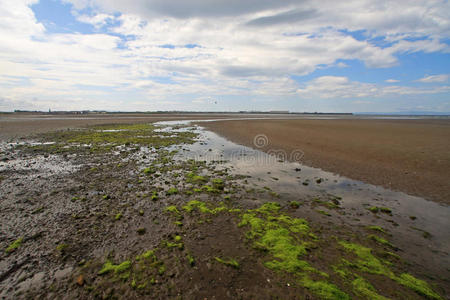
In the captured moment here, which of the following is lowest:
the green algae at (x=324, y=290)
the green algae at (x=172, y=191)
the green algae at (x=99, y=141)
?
the green algae at (x=324, y=290)

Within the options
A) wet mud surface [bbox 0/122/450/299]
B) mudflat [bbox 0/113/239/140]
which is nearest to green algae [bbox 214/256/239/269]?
wet mud surface [bbox 0/122/450/299]

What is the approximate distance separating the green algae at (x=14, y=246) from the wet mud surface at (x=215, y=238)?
27 mm

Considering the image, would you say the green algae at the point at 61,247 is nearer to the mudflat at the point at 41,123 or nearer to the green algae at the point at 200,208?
the green algae at the point at 200,208

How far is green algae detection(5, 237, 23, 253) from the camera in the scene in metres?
5.09

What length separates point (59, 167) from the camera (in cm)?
1234

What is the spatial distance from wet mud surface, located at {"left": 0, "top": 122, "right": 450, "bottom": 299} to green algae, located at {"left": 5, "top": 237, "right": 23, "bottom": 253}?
0.03 metres

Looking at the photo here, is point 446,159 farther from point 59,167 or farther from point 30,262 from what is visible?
point 59,167

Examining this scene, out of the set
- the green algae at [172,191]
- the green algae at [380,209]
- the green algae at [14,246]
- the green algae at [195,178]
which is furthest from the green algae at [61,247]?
the green algae at [380,209]

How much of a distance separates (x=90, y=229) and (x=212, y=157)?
1048 cm

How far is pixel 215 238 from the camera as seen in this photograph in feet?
19.2

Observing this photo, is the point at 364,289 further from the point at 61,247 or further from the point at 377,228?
the point at 61,247

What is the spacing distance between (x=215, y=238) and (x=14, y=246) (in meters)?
5.43

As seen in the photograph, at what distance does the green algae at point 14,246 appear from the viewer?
5.09 m

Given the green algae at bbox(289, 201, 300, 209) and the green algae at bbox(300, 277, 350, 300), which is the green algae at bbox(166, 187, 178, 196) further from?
the green algae at bbox(300, 277, 350, 300)
